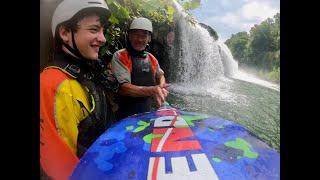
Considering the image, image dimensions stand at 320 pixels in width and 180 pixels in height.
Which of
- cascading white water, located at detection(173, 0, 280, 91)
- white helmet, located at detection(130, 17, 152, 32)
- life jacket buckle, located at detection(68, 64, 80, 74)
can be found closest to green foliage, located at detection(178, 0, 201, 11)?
cascading white water, located at detection(173, 0, 280, 91)

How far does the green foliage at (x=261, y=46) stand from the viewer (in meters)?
3.54

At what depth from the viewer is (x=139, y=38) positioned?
360cm

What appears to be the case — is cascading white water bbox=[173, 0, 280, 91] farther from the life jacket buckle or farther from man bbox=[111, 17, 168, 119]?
the life jacket buckle

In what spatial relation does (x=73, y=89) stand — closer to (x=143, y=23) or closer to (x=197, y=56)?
(x=143, y=23)

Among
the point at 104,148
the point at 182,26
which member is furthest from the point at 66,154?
the point at 182,26

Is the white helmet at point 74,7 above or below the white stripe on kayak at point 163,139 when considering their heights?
above

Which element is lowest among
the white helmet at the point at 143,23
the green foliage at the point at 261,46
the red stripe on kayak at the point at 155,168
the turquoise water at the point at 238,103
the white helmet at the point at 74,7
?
the red stripe on kayak at the point at 155,168

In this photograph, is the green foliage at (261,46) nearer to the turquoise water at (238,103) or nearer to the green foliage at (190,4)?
the turquoise water at (238,103)

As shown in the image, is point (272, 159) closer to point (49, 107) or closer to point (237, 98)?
point (237, 98)

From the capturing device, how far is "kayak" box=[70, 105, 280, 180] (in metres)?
3.33

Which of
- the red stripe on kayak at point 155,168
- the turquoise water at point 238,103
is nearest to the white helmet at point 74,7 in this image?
the turquoise water at point 238,103

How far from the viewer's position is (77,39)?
3578mm

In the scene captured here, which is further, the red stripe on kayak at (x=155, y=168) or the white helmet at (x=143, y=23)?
the white helmet at (x=143, y=23)

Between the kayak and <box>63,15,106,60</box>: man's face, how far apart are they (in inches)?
21.7
